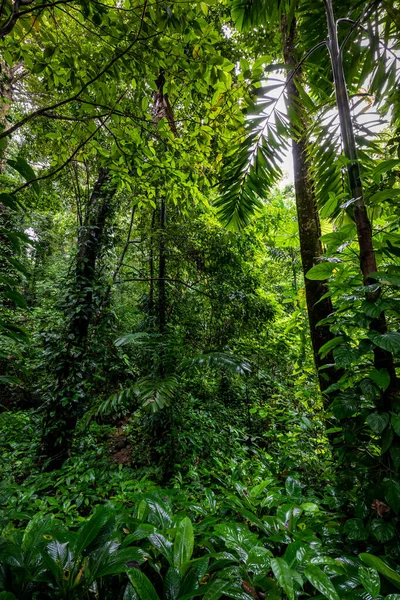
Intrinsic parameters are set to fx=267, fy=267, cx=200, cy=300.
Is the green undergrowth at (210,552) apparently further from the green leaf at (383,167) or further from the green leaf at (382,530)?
the green leaf at (383,167)

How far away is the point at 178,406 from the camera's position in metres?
2.92

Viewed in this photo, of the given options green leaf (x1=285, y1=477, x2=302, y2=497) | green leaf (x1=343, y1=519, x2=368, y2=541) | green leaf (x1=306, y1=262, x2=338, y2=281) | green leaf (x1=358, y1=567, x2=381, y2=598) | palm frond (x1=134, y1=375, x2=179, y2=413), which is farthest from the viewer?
palm frond (x1=134, y1=375, x2=179, y2=413)

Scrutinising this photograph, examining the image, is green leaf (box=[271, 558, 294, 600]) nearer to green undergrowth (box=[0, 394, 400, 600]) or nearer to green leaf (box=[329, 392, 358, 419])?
green undergrowth (box=[0, 394, 400, 600])

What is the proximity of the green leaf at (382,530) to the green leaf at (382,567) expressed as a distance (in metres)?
0.05

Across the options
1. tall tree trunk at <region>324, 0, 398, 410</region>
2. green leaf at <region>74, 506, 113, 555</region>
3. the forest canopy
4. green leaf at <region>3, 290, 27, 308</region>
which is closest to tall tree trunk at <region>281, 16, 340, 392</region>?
the forest canopy

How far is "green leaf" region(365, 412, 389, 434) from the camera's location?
0.86 metres

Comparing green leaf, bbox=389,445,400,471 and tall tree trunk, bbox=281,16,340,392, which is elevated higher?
tall tree trunk, bbox=281,16,340,392

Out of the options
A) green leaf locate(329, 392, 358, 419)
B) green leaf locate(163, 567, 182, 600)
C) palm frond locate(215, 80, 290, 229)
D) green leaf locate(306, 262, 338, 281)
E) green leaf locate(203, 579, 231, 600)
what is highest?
palm frond locate(215, 80, 290, 229)

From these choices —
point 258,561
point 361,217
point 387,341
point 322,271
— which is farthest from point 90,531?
point 361,217

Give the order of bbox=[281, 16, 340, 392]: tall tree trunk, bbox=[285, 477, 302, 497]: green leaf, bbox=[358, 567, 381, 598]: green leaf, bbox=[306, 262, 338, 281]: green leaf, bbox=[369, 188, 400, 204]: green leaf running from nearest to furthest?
bbox=[358, 567, 381, 598]: green leaf
bbox=[369, 188, 400, 204]: green leaf
bbox=[306, 262, 338, 281]: green leaf
bbox=[285, 477, 302, 497]: green leaf
bbox=[281, 16, 340, 392]: tall tree trunk

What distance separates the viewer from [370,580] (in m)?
0.78

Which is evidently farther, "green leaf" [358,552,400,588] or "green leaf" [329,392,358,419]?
"green leaf" [329,392,358,419]

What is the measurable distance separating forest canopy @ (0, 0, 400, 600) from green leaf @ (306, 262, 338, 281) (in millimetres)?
32

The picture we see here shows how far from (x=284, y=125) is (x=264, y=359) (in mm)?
3014
